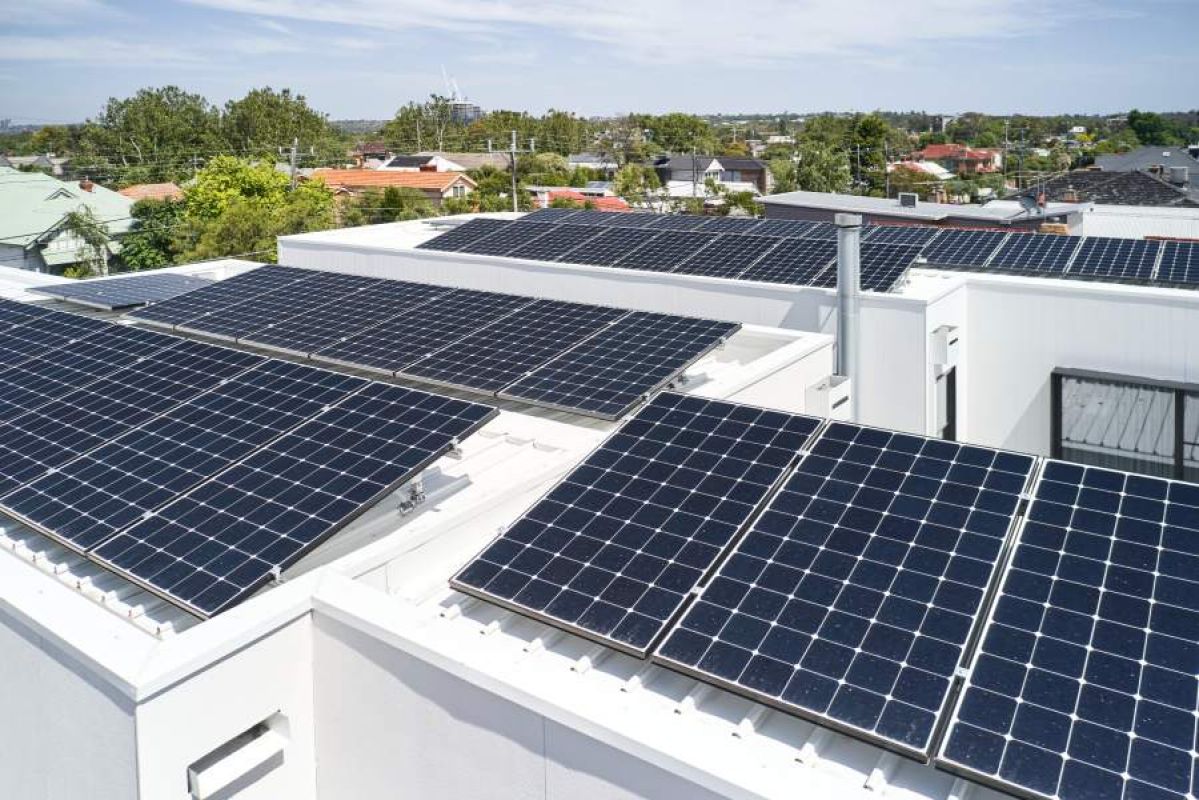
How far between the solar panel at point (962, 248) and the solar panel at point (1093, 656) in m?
14.2

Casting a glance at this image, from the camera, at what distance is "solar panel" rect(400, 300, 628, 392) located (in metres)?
13.0

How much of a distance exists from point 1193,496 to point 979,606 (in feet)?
7.63

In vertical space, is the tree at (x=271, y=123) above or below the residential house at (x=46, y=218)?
above

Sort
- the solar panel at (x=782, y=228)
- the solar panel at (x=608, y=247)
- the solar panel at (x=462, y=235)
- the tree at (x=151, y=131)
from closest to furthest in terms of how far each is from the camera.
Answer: the solar panel at (x=608, y=247)
the solar panel at (x=462, y=235)
the solar panel at (x=782, y=228)
the tree at (x=151, y=131)

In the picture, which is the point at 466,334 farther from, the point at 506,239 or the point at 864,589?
the point at 506,239

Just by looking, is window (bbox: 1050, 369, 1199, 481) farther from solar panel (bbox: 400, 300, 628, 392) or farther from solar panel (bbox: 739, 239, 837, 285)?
solar panel (bbox: 400, 300, 628, 392)

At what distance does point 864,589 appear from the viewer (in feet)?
22.7

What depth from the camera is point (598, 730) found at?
612 cm

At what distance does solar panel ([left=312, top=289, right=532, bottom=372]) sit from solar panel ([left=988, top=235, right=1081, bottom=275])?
1123cm

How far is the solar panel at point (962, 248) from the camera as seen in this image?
20875 millimetres

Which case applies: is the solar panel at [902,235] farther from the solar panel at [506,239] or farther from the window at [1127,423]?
the solar panel at [506,239]

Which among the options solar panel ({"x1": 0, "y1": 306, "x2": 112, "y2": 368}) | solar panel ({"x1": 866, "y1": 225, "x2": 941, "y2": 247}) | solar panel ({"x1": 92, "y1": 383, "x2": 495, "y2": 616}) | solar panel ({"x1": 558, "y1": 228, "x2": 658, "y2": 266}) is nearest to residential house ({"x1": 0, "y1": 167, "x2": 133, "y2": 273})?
solar panel ({"x1": 558, "y1": 228, "x2": 658, "y2": 266})

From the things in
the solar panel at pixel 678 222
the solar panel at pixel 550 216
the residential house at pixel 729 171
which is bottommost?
the solar panel at pixel 678 222

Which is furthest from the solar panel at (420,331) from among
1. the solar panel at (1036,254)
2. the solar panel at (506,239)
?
the solar panel at (1036,254)
